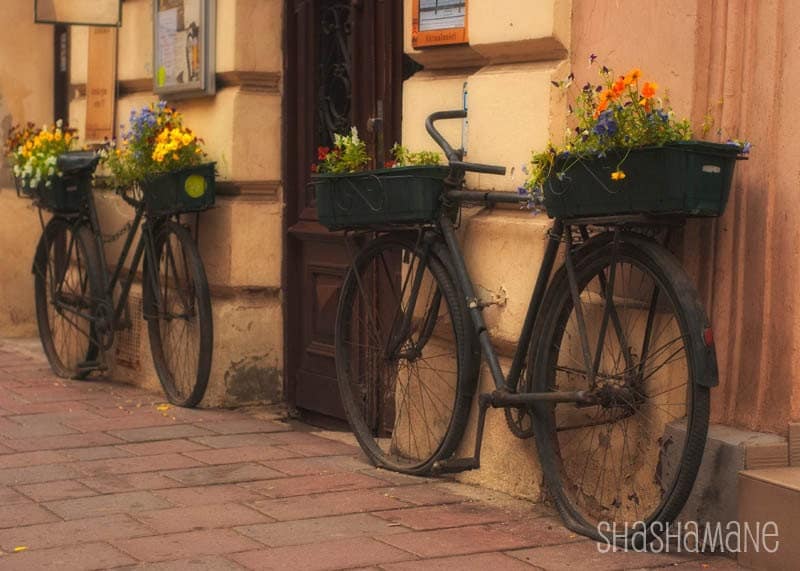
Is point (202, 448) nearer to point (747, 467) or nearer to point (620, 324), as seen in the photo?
point (620, 324)

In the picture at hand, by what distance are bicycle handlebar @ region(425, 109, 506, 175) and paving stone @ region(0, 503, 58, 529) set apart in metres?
1.78

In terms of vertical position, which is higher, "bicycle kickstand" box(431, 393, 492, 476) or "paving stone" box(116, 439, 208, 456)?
"bicycle kickstand" box(431, 393, 492, 476)

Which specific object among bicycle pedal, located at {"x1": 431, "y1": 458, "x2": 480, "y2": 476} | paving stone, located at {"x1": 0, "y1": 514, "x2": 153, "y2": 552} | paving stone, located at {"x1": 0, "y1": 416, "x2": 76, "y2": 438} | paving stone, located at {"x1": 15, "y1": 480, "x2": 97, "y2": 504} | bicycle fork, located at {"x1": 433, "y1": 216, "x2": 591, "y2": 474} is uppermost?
bicycle fork, located at {"x1": 433, "y1": 216, "x2": 591, "y2": 474}

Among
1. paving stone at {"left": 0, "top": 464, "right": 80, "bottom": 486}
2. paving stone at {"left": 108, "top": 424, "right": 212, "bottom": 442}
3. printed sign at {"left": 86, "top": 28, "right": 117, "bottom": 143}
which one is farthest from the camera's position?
printed sign at {"left": 86, "top": 28, "right": 117, "bottom": 143}

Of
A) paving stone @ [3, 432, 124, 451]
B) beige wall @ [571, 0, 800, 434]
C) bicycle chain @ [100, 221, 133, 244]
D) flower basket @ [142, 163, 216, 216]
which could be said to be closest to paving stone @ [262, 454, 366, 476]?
paving stone @ [3, 432, 124, 451]

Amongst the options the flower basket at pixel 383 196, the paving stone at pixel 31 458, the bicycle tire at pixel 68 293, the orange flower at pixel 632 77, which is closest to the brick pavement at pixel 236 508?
the paving stone at pixel 31 458

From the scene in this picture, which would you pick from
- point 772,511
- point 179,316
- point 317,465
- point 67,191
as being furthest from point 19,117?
point 772,511

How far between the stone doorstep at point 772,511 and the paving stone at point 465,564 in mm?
609

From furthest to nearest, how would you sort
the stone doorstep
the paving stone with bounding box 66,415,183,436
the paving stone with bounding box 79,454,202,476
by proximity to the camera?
the paving stone with bounding box 66,415,183,436
the paving stone with bounding box 79,454,202,476
the stone doorstep

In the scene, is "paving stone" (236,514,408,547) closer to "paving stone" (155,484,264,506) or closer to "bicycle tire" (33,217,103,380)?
"paving stone" (155,484,264,506)

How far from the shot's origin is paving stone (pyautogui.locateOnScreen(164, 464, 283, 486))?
18.0 ft

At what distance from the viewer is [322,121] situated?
6.95 meters

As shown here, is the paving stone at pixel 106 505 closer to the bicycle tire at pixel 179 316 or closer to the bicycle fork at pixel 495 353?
the bicycle fork at pixel 495 353

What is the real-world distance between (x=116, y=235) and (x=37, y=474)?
2.56 meters
